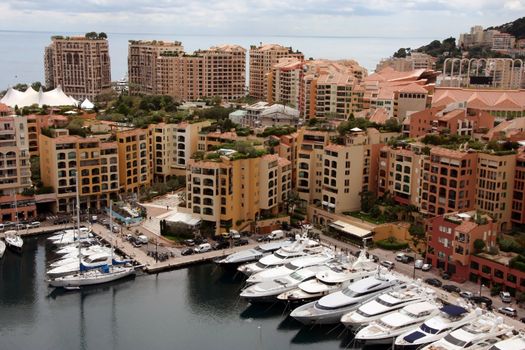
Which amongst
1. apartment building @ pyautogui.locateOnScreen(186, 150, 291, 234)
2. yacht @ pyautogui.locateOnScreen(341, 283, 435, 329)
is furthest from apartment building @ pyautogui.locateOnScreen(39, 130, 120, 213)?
yacht @ pyautogui.locateOnScreen(341, 283, 435, 329)

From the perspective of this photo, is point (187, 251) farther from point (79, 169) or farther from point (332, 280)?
point (79, 169)

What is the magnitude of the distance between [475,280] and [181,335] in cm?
1509

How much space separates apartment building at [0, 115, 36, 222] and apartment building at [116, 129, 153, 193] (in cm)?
654

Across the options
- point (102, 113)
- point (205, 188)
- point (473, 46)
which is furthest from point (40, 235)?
point (473, 46)

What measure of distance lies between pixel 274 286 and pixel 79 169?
18.7 m

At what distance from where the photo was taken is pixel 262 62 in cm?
8762

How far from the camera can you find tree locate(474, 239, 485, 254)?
32156 millimetres

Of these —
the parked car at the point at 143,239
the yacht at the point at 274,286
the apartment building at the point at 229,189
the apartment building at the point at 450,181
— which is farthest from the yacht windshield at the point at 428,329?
the parked car at the point at 143,239

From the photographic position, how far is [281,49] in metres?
88.1

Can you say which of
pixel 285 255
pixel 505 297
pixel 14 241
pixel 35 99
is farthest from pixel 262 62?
pixel 505 297

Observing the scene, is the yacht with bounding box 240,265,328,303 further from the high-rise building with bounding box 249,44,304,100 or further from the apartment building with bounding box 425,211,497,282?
the high-rise building with bounding box 249,44,304,100

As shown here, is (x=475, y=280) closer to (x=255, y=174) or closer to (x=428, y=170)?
(x=428, y=170)

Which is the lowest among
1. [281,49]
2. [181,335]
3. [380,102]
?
[181,335]

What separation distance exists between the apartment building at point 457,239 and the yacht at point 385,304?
324 centimetres
